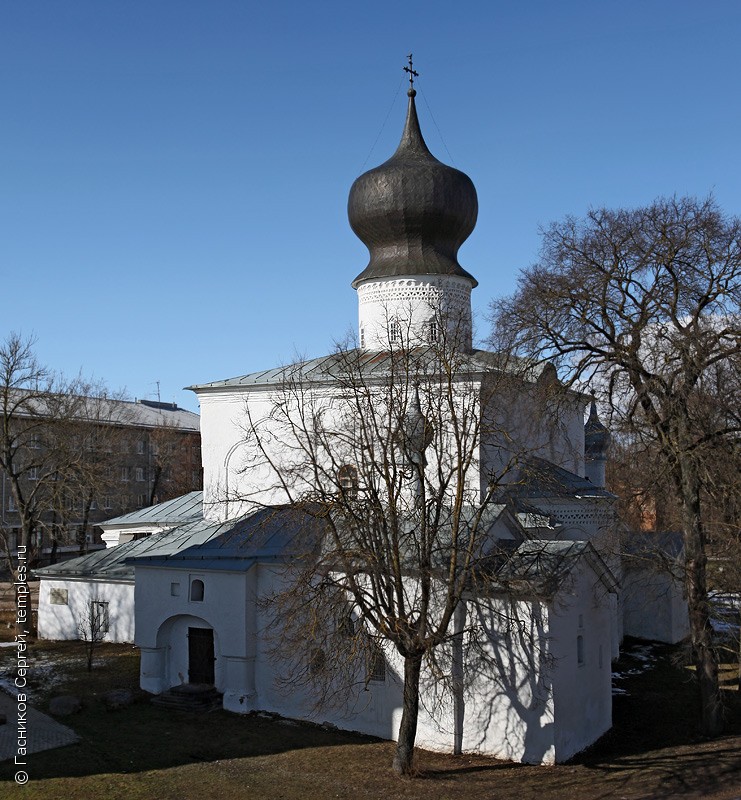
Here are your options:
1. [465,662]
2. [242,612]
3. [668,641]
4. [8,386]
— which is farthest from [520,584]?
[8,386]

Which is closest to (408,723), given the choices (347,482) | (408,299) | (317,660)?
(317,660)

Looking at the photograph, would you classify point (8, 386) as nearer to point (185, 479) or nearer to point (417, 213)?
point (417, 213)

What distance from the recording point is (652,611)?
23.9 metres

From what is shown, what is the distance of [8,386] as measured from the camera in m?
22.5

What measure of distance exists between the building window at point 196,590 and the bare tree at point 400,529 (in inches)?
68.5

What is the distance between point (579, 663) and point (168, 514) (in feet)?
49.7

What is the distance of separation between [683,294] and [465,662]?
693 cm

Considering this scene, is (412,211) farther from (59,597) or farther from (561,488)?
(59,597)

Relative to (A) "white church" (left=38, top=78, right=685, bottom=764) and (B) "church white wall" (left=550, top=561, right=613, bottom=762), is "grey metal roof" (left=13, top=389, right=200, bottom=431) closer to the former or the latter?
(A) "white church" (left=38, top=78, right=685, bottom=764)

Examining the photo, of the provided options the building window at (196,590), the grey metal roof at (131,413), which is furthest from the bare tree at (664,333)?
the grey metal roof at (131,413)

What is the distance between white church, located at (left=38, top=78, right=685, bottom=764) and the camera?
13211 mm

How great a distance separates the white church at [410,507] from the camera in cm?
1321

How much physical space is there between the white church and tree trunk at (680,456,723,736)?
140cm

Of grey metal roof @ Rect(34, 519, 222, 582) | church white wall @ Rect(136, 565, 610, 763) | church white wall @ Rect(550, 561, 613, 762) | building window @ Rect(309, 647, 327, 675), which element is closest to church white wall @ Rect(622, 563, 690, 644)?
church white wall @ Rect(550, 561, 613, 762)
